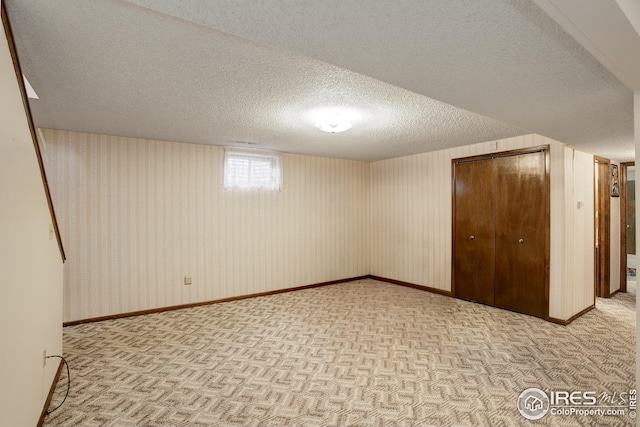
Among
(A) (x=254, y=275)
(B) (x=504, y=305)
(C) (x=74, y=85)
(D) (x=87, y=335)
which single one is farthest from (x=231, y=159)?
(B) (x=504, y=305)

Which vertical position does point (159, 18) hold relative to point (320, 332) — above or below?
above

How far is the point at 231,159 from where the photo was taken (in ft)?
15.9

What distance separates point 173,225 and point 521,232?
4.88 meters

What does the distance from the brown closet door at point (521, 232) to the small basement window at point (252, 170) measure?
3.46 m

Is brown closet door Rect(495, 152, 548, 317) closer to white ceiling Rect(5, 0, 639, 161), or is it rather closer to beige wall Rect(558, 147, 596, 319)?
beige wall Rect(558, 147, 596, 319)

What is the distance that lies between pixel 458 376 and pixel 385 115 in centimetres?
252

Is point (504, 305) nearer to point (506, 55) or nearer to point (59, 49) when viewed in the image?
point (506, 55)

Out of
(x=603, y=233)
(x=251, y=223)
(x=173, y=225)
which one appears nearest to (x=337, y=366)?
(x=251, y=223)

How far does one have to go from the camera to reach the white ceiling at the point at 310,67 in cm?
135

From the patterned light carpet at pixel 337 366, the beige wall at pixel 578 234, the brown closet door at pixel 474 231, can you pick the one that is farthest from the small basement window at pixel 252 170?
the beige wall at pixel 578 234

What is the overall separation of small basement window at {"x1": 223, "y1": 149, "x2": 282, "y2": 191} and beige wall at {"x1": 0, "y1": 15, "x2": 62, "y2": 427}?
108 inches

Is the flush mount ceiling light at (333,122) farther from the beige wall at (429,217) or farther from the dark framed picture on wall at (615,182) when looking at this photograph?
the dark framed picture on wall at (615,182)

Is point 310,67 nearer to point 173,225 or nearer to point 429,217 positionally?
point 173,225

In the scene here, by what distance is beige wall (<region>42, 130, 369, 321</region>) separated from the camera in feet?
12.6
